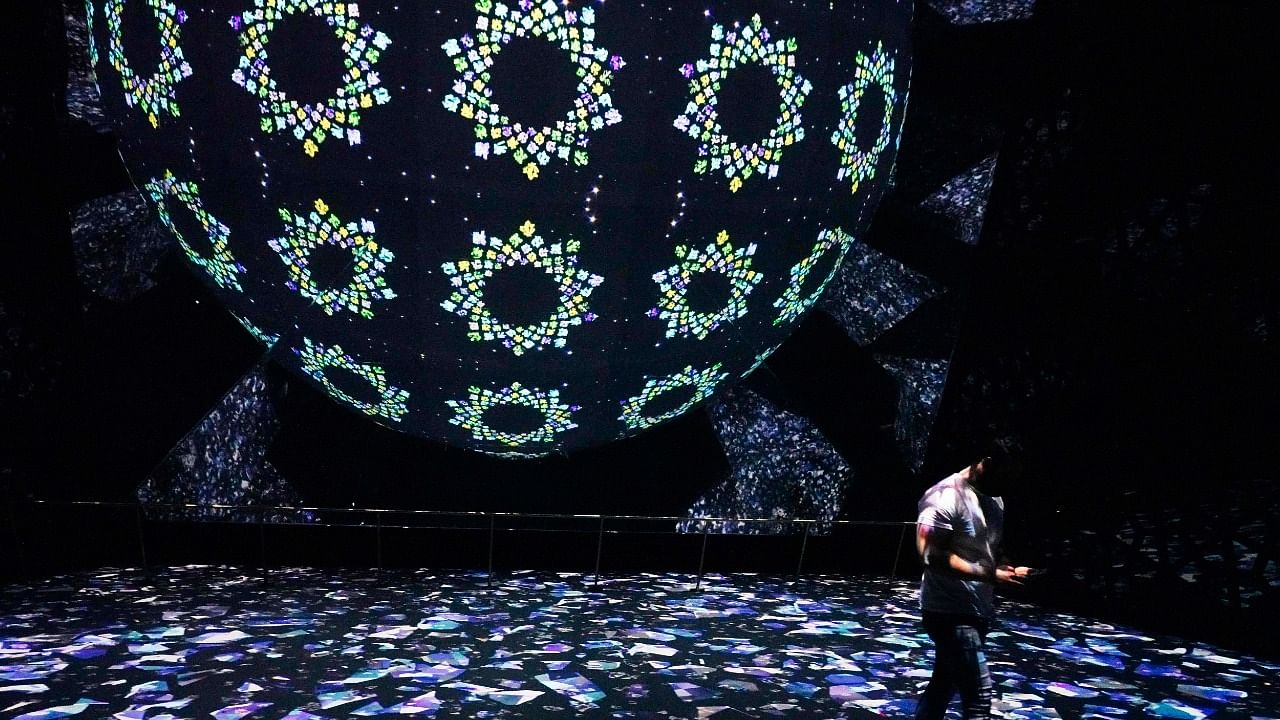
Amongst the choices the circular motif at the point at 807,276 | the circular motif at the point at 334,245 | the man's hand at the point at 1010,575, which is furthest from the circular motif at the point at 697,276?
the man's hand at the point at 1010,575

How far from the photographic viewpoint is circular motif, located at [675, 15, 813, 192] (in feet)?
14.6

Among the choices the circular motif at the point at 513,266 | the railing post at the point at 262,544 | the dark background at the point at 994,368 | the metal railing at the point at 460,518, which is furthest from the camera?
the metal railing at the point at 460,518

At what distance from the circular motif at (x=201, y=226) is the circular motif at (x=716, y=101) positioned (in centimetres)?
232

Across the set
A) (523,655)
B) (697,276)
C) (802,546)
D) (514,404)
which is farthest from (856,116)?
(802,546)

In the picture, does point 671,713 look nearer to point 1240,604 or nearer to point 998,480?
point 998,480

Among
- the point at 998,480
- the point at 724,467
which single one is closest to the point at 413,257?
the point at 998,480

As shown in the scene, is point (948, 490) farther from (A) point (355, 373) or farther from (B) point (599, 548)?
(B) point (599, 548)

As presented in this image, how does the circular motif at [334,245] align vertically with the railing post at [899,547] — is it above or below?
above

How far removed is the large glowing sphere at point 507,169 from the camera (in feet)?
14.2

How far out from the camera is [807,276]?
5.50 metres

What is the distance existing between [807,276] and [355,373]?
2.50 m

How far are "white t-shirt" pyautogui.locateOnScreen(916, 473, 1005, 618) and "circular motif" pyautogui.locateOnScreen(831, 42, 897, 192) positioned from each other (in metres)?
2.07

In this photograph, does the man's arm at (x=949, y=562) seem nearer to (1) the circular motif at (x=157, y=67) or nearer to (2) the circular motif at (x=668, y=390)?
(2) the circular motif at (x=668, y=390)

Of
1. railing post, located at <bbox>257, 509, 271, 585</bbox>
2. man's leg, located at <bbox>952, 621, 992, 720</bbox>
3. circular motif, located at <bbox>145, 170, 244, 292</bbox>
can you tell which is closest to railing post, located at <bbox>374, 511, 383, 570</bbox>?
railing post, located at <bbox>257, 509, 271, 585</bbox>
